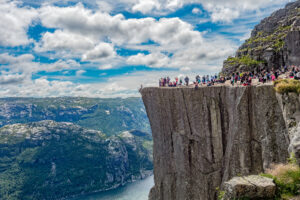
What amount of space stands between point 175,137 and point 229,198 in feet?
93.5

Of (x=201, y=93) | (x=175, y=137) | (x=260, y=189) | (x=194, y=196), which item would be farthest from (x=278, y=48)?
(x=260, y=189)

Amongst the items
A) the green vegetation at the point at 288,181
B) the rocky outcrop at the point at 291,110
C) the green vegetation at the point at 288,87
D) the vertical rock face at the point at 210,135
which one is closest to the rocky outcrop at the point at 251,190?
the green vegetation at the point at 288,181

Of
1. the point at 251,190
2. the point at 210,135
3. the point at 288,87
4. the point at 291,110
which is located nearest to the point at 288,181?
the point at 251,190

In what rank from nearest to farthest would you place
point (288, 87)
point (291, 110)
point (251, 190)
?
1. point (251, 190)
2. point (291, 110)
3. point (288, 87)

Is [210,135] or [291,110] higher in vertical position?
[291,110]

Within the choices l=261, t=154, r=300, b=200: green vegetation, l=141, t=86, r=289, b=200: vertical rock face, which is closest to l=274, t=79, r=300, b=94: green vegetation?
l=141, t=86, r=289, b=200: vertical rock face

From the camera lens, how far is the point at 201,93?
34.8 meters

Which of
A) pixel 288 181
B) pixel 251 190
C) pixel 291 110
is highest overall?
pixel 291 110

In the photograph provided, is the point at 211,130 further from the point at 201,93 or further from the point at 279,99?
the point at 279,99

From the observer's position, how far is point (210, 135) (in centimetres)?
3406

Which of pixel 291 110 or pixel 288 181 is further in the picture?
pixel 291 110

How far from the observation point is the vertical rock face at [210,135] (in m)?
24.3

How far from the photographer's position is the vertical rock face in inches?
958

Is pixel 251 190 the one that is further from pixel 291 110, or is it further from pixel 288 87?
pixel 288 87
